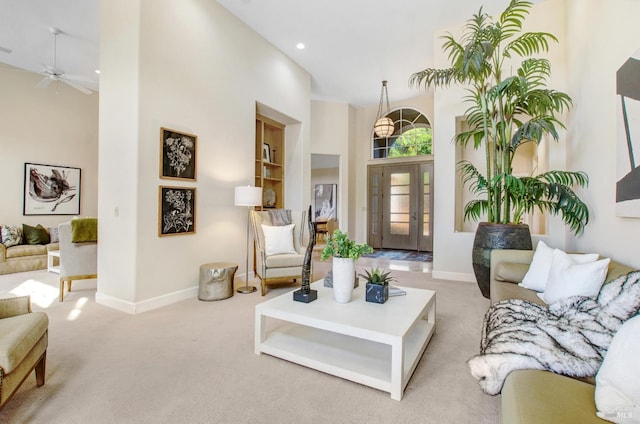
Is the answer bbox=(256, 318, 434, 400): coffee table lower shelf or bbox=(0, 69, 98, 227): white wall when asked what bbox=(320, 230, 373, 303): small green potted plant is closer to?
bbox=(256, 318, 434, 400): coffee table lower shelf

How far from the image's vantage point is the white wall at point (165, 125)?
296 centimetres

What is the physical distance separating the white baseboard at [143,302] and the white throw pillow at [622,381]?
3305 mm

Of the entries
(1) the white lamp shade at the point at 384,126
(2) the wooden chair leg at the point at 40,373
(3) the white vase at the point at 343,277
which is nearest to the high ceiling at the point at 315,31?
(1) the white lamp shade at the point at 384,126

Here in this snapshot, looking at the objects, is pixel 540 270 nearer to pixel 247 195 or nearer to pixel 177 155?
pixel 247 195

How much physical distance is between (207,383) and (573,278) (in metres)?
2.27

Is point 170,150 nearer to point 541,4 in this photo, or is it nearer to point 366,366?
point 366,366

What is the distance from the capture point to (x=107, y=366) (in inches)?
75.6

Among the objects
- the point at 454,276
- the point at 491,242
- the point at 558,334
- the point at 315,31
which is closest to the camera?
the point at 558,334

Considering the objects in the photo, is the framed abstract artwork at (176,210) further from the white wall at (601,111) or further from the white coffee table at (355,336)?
the white wall at (601,111)

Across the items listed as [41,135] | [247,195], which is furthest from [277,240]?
[41,135]

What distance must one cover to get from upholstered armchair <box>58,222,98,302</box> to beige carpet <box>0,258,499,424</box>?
0.72 metres

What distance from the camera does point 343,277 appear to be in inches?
82.2

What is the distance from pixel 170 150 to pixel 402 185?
18.1ft

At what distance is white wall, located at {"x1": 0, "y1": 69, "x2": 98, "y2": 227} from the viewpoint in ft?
16.6
